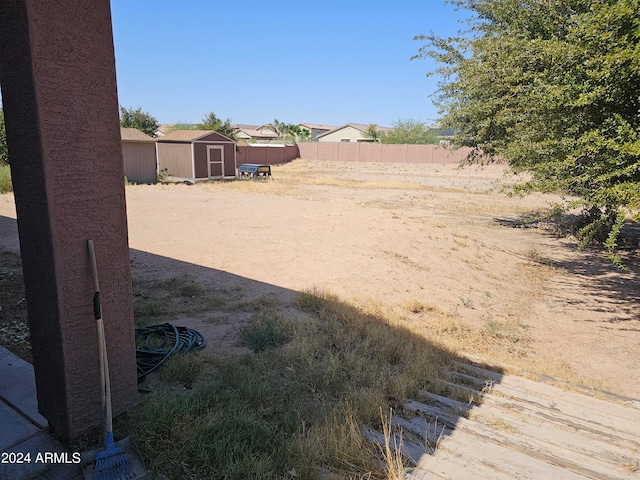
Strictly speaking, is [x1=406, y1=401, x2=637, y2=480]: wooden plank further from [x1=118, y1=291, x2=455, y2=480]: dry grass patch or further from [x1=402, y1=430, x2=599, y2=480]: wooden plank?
[x1=118, y1=291, x2=455, y2=480]: dry grass patch

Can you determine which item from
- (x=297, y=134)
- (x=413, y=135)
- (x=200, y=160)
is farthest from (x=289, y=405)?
(x=297, y=134)

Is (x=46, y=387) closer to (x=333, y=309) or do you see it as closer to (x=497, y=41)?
(x=333, y=309)

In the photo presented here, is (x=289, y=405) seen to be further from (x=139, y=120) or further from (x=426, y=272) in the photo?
(x=139, y=120)

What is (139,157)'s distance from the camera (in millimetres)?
22672

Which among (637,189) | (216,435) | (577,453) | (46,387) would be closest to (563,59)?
(637,189)

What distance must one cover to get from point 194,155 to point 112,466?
23192 millimetres

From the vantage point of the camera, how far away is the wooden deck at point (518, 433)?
2.47 meters

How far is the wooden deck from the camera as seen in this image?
247 cm

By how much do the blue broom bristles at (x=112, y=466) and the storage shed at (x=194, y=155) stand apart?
22975 millimetres

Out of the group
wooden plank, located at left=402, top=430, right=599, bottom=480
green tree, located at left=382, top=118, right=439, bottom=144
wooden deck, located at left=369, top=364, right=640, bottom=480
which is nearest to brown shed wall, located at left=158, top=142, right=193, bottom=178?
wooden deck, located at left=369, top=364, right=640, bottom=480

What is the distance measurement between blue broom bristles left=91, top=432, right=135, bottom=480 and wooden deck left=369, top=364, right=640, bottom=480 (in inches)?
57.1

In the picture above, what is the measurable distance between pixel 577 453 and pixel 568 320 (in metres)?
5.42

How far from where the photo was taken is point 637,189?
4734mm

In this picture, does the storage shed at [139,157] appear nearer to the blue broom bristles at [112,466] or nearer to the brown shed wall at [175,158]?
the brown shed wall at [175,158]
